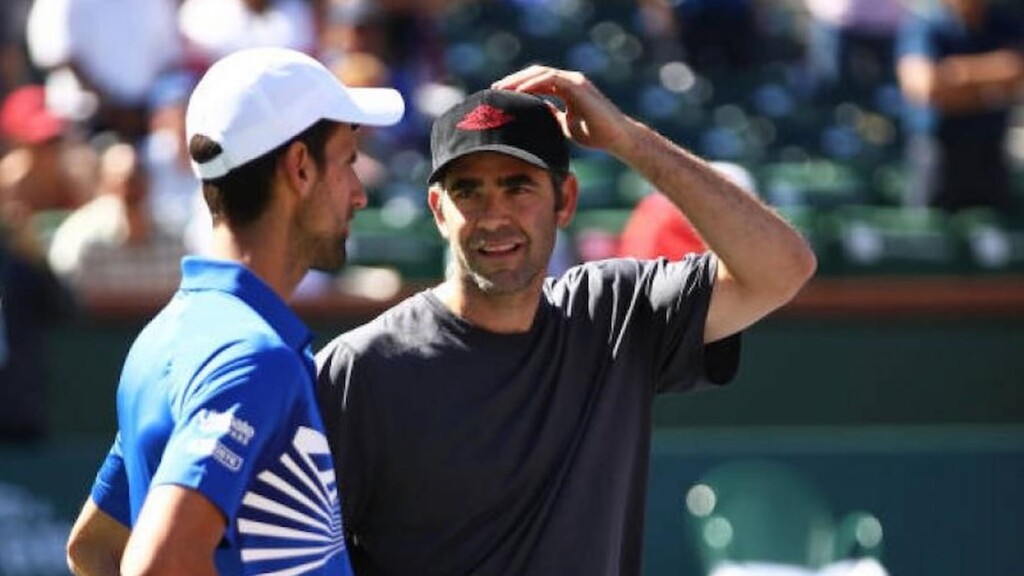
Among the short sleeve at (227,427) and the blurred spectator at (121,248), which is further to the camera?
the blurred spectator at (121,248)

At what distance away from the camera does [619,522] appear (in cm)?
441

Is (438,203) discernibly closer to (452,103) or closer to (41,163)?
(452,103)

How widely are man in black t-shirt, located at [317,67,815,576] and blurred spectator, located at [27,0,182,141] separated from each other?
723 centimetres

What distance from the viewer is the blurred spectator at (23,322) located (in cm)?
971

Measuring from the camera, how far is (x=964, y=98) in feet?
36.6

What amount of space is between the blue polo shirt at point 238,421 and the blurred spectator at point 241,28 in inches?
320

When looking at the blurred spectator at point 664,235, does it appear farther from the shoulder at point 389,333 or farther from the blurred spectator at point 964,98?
the blurred spectator at point 964,98

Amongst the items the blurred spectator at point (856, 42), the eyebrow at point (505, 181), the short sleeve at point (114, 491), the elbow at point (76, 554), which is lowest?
the elbow at point (76, 554)

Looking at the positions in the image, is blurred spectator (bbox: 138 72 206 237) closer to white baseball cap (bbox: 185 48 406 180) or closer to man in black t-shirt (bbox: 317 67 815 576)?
man in black t-shirt (bbox: 317 67 815 576)

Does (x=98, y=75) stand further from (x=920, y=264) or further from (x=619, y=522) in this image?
(x=619, y=522)

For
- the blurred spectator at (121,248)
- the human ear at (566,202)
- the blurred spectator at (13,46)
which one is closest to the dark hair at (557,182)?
the human ear at (566,202)

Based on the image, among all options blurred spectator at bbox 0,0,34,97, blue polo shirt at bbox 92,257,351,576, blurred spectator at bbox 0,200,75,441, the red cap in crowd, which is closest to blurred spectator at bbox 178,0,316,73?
the red cap in crowd

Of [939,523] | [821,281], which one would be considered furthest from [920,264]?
[939,523]

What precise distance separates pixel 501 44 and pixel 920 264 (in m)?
3.41
